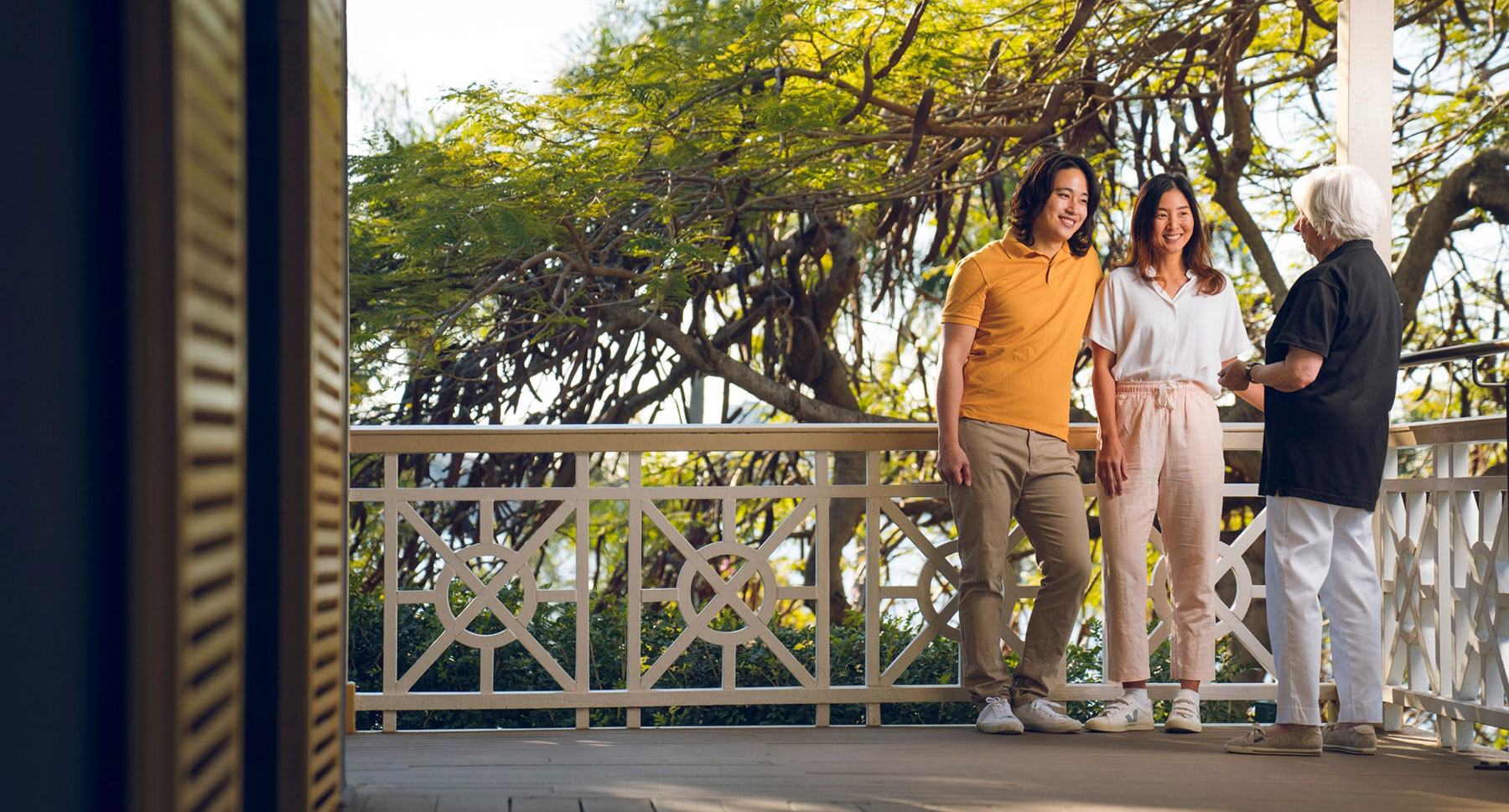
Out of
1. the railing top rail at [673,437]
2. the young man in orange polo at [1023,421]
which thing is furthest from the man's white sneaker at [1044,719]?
the railing top rail at [673,437]

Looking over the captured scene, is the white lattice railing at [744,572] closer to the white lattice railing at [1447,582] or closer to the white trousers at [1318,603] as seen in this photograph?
the white lattice railing at [1447,582]

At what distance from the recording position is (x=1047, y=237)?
3146mm

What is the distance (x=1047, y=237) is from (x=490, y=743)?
1.99 m

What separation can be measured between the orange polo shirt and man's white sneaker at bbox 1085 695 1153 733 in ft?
2.56

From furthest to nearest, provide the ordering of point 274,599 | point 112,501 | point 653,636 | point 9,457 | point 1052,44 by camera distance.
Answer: point 1052,44
point 653,636
point 274,599
point 112,501
point 9,457

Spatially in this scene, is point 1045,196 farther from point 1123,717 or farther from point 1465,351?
point 1123,717

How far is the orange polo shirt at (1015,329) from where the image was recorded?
3096 mm

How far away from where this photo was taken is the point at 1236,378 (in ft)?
9.59

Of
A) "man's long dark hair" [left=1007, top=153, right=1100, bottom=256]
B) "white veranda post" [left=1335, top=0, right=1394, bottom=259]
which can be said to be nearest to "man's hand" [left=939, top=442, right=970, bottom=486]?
"man's long dark hair" [left=1007, top=153, right=1100, bottom=256]

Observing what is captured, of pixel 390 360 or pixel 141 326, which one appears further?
pixel 390 360

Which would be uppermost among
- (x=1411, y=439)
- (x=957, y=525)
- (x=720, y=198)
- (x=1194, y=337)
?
(x=720, y=198)

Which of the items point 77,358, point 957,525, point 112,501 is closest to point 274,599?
point 112,501

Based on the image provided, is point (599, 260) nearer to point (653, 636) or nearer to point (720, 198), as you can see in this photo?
point (720, 198)

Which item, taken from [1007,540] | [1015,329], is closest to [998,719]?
[1007,540]
